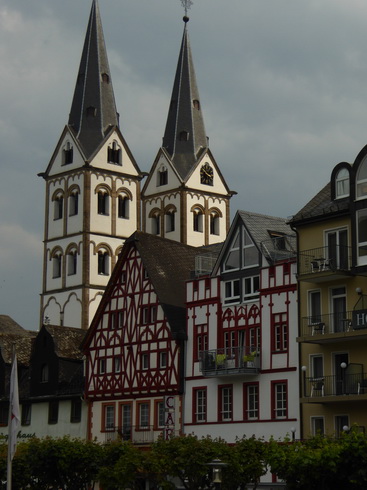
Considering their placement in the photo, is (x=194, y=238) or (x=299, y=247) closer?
(x=299, y=247)

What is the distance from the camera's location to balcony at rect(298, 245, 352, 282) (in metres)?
60.1

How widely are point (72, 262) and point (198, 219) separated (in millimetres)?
14791

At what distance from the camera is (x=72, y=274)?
12325 cm

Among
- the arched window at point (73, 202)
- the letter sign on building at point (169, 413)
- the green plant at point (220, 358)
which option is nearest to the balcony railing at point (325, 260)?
the green plant at point (220, 358)

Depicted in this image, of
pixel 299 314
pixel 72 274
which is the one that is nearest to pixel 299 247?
pixel 299 314

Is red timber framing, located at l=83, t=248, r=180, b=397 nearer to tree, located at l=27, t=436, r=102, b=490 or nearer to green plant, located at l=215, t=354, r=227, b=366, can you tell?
green plant, located at l=215, t=354, r=227, b=366

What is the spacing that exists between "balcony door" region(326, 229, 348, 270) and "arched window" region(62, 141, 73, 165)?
67358mm

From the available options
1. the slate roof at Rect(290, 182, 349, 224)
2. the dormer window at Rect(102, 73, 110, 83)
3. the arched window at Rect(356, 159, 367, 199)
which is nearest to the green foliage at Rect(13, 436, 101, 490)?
the slate roof at Rect(290, 182, 349, 224)

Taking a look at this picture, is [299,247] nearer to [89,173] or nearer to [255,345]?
[255,345]

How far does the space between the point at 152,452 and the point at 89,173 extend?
68.9 meters

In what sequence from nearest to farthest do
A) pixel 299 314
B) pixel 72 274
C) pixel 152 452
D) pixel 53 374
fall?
pixel 152 452 < pixel 299 314 < pixel 53 374 < pixel 72 274

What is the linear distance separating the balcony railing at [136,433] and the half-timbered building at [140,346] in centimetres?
6

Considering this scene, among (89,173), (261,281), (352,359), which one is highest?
(89,173)

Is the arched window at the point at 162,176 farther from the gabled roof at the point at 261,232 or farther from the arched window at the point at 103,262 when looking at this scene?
the gabled roof at the point at 261,232
